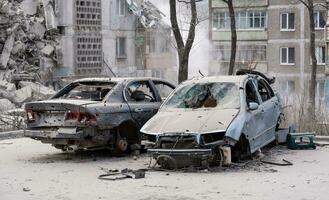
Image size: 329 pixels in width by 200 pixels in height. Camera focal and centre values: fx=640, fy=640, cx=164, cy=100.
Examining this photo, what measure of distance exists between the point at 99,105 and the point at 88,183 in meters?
2.59

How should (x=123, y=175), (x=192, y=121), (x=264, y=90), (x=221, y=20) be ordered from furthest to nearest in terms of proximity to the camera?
(x=221, y=20) → (x=264, y=90) → (x=192, y=121) → (x=123, y=175)

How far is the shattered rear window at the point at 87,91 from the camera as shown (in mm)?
13019

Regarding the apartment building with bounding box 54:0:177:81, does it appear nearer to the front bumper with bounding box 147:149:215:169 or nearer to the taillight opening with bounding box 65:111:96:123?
the taillight opening with bounding box 65:111:96:123

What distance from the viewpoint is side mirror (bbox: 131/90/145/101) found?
13.3 m

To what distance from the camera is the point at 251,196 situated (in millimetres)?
8625

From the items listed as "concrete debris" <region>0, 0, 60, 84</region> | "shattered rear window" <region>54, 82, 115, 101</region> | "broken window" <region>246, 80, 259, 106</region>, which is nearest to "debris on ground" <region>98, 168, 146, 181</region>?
"shattered rear window" <region>54, 82, 115, 101</region>

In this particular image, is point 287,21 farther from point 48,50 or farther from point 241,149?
point 241,149

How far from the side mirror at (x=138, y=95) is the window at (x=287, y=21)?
44142mm

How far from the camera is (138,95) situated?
13391 mm

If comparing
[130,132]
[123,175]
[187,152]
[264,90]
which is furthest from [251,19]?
[123,175]

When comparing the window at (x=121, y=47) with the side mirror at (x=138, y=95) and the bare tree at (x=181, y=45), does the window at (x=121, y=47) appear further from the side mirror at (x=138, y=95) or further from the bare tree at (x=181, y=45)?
the side mirror at (x=138, y=95)

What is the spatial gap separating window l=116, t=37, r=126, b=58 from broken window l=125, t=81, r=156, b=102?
34719mm

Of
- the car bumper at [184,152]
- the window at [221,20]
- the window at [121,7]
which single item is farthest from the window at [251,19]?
the car bumper at [184,152]

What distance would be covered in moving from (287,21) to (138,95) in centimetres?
4473
